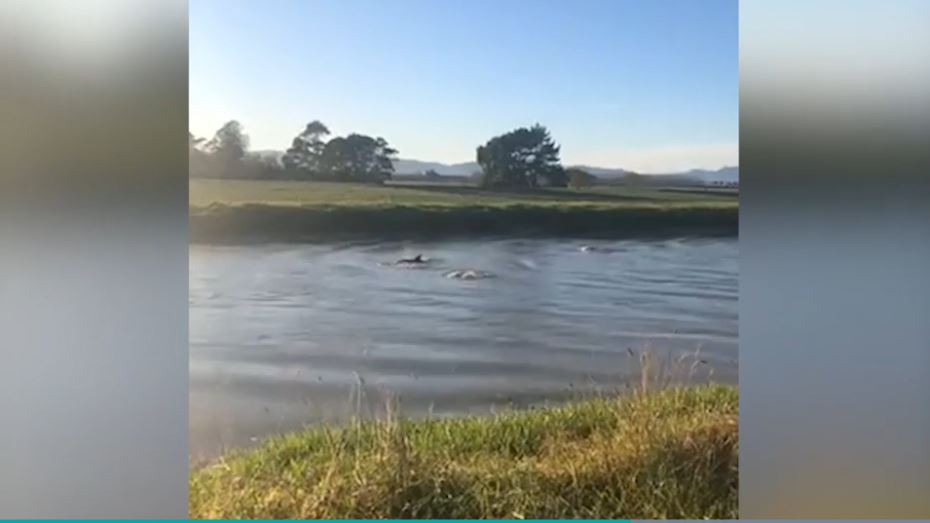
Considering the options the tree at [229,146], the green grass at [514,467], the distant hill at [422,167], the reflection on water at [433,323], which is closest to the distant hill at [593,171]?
Answer: the distant hill at [422,167]

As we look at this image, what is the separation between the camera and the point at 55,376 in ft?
8.64

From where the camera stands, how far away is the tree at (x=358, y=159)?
267 centimetres

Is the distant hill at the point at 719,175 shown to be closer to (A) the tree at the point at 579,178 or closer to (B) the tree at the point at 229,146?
(A) the tree at the point at 579,178

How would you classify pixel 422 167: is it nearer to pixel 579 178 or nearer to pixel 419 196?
pixel 419 196

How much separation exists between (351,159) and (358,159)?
0.07 feet

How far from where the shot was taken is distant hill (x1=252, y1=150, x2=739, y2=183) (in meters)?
2.71

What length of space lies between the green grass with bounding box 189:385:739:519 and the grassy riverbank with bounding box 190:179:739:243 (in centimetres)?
53

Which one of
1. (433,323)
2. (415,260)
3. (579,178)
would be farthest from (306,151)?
(579,178)

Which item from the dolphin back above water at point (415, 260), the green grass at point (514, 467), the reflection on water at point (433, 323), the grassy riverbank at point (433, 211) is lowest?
the green grass at point (514, 467)

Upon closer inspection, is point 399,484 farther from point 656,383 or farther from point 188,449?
point 656,383

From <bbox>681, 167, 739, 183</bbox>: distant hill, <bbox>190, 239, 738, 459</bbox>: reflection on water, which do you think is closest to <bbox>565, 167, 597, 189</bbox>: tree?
<bbox>190, 239, 738, 459</bbox>: reflection on water

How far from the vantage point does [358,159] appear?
106 inches

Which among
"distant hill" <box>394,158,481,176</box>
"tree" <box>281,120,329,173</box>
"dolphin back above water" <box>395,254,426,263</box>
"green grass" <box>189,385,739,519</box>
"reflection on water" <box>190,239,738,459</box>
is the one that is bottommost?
"green grass" <box>189,385,739,519</box>

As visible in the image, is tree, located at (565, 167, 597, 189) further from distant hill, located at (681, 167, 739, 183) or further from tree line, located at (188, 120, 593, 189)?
distant hill, located at (681, 167, 739, 183)
